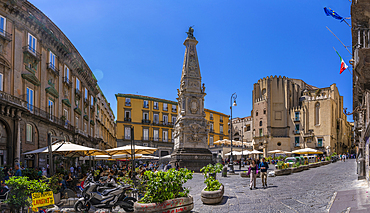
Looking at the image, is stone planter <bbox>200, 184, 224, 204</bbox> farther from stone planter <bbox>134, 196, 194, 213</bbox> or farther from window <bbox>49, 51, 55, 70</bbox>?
window <bbox>49, 51, 55, 70</bbox>

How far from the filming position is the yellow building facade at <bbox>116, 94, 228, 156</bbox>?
59.3 m

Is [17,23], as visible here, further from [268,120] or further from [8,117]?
[268,120]

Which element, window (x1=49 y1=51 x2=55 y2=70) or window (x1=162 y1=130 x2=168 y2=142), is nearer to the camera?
window (x1=49 y1=51 x2=55 y2=70)

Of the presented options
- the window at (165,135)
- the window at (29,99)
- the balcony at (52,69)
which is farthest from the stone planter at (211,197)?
the window at (165,135)

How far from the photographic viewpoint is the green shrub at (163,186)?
6129 mm

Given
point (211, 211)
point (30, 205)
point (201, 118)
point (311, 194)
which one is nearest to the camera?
point (30, 205)

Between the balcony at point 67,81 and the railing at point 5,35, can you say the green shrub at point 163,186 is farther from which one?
the balcony at point 67,81

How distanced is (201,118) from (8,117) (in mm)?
16130

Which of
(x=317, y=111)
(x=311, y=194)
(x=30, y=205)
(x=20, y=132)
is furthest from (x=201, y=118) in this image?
(x=317, y=111)

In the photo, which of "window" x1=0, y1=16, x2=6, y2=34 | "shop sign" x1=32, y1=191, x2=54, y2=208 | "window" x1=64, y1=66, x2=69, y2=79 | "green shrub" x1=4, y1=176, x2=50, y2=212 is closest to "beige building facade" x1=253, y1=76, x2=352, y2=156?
"window" x1=64, y1=66, x2=69, y2=79

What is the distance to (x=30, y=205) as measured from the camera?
695 centimetres

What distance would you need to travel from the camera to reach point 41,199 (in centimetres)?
744

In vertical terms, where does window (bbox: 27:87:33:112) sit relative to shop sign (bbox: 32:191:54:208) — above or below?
above

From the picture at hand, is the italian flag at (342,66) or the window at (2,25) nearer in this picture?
the italian flag at (342,66)
